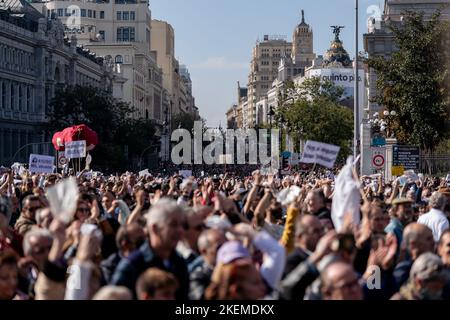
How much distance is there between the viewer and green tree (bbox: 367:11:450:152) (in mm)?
44344

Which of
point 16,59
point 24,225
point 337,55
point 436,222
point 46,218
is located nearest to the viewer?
point 46,218

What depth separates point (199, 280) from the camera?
863 centimetres

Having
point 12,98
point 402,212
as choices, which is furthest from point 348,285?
point 12,98

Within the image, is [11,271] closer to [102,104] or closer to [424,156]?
[424,156]

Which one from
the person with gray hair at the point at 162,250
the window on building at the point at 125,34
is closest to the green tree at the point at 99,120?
the window on building at the point at 125,34

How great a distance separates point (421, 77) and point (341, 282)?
3781cm

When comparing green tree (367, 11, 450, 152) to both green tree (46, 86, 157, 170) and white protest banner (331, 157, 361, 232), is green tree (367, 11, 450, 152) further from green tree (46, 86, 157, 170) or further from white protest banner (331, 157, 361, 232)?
green tree (46, 86, 157, 170)

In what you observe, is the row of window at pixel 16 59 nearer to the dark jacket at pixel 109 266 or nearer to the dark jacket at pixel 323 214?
the dark jacket at pixel 323 214

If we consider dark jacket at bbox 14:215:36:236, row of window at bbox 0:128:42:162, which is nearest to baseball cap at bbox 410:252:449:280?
dark jacket at bbox 14:215:36:236

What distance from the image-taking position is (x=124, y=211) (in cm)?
1453

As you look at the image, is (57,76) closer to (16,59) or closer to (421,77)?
(16,59)

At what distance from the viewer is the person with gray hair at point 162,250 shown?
28.8 feet

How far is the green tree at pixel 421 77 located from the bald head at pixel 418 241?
3480 cm

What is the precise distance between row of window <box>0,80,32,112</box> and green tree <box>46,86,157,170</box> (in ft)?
6.77
